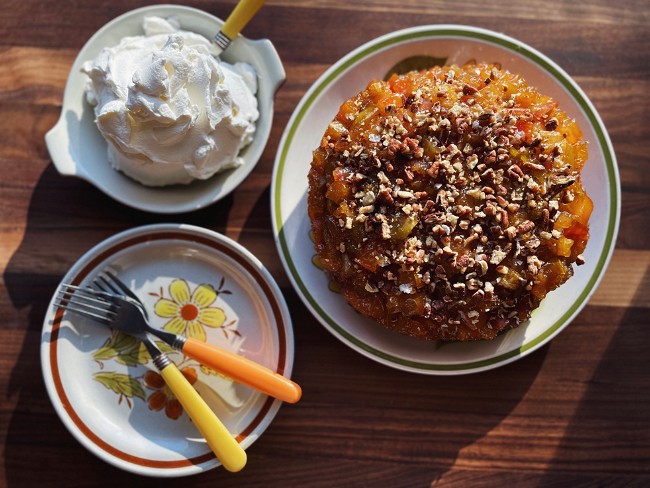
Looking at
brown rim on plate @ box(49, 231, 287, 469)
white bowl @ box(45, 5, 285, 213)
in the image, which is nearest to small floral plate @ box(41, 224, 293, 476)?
brown rim on plate @ box(49, 231, 287, 469)

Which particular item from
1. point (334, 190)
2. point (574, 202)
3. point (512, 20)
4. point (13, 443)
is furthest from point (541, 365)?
point (13, 443)

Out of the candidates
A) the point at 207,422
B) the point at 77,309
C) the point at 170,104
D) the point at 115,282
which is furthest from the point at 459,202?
the point at 77,309

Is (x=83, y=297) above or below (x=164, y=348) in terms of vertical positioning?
above

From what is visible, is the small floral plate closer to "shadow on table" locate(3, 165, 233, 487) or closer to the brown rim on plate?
the brown rim on plate

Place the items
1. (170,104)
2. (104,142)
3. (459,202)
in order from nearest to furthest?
(459,202) < (170,104) < (104,142)

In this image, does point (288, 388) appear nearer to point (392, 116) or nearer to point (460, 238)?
point (460, 238)

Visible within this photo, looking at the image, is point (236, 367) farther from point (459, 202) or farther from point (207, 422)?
point (459, 202)

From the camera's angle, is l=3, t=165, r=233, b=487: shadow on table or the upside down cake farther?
l=3, t=165, r=233, b=487: shadow on table
